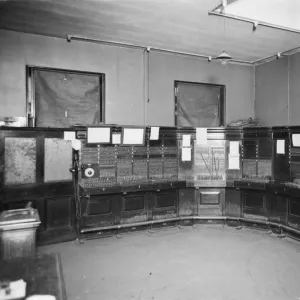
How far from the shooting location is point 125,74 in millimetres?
5344

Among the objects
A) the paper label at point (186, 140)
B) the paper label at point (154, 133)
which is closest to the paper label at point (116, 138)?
the paper label at point (154, 133)

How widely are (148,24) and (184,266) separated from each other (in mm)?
3461

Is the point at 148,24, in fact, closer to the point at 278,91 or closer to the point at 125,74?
the point at 125,74

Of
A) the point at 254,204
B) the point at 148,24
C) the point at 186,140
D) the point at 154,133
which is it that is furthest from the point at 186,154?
the point at 148,24

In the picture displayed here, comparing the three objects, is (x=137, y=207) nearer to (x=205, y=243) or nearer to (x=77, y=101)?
(x=205, y=243)

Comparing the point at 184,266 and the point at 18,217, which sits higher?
the point at 18,217

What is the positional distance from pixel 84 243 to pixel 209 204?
7.51 feet

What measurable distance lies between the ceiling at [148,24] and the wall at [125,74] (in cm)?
26

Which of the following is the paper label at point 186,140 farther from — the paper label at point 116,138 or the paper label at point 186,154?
the paper label at point 116,138

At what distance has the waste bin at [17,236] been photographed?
3.13 m

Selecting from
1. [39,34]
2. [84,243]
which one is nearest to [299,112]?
[84,243]

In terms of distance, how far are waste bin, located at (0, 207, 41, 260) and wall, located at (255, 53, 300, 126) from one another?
5007 mm

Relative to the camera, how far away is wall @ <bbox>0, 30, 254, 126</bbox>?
4.55 metres

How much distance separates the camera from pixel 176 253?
3941 millimetres
